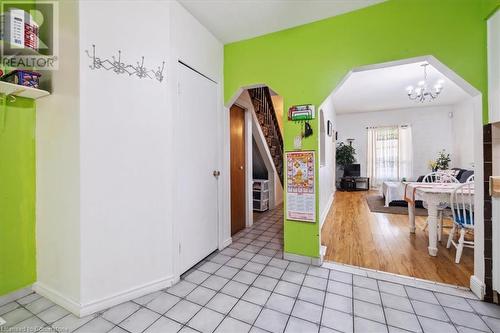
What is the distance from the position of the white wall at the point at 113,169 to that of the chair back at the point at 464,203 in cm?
311

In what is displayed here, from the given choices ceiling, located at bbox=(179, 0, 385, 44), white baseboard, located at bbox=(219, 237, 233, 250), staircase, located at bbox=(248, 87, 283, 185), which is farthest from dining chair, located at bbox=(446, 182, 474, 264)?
staircase, located at bbox=(248, 87, 283, 185)

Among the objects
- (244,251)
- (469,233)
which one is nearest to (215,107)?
(244,251)

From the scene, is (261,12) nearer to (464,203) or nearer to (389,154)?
(464,203)

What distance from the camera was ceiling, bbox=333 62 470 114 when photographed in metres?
4.08

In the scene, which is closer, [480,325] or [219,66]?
[480,325]

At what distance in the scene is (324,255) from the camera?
2547mm

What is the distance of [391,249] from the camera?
272 cm

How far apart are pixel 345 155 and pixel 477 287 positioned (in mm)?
6295

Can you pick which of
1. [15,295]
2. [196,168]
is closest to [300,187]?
[196,168]

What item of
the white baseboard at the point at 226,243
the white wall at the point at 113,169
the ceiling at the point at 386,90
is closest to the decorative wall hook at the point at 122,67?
the white wall at the point at 113,169

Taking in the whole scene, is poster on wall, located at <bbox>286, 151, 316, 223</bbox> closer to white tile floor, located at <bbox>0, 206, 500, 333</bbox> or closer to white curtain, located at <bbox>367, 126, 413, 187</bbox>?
white tile floor, located at <bbox>0, 206, 500, 333</bbox>

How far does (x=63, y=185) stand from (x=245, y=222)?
2.60 meters

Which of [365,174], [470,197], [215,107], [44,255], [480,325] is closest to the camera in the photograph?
[480,325]

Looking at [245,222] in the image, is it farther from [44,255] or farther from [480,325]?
[480,325]
